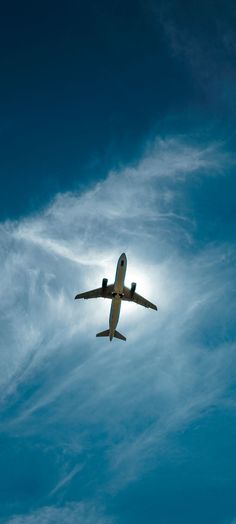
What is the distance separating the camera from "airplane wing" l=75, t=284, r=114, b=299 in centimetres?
11231

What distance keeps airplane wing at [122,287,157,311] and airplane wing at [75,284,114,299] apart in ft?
10.3

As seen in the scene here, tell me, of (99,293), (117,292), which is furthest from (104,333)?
(117,292)

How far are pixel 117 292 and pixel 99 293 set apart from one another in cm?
807

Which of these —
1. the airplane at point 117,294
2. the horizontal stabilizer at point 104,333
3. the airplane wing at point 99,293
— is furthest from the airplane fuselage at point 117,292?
the horizontal stabilizer at point 104,333

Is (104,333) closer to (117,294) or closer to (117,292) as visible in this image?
(117,294)

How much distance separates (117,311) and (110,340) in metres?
10.2

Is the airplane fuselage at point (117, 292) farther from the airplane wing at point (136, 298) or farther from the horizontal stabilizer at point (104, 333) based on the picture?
the horizontal stabilizer at point (104, 333)

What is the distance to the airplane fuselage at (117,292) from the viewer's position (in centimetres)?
10456

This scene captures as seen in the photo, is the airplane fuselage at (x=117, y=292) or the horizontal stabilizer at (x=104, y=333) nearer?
the airplane fuselage at (x=117, y=292)

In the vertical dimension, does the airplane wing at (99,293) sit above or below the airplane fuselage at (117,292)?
above

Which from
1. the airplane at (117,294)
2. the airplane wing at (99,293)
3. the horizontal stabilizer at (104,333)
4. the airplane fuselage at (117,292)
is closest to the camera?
the airplane fuselage at (117,292)

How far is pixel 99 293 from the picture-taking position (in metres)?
114

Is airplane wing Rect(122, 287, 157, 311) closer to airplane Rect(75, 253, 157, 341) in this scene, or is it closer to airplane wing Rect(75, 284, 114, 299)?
airplane Rect(75, 253, 157, 341)

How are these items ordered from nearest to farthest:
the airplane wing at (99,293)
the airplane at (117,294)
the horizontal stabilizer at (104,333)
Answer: the airplane at (117,294)
the airplane wing at (99,293)
the horizontal stabilizer at (104,333)
